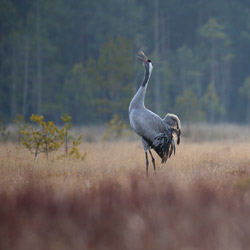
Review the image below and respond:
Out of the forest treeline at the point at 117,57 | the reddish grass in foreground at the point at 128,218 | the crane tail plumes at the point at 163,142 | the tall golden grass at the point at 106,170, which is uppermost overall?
the forest treeline at the point at 117,57

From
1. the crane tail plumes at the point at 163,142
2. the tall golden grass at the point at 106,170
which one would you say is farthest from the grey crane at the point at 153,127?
the tall golden grass at the point at 106,170

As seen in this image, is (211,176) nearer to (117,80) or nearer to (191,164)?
(191,164)

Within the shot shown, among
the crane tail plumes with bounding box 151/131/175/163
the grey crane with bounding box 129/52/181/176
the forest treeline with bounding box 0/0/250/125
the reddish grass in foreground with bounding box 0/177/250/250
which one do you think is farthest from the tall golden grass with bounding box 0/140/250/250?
the forest treeline with bounding box 0/0/250/125

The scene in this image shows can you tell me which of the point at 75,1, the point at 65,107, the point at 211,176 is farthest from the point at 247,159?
the point at 75,1

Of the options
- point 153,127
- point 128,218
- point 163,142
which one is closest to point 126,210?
point 128,218

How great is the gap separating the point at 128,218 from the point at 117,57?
20742 millimetres

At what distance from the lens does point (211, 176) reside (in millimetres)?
6848

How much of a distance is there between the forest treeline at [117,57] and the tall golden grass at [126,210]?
18357 millimetres

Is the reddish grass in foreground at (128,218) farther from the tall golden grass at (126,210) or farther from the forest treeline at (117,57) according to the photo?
the forest treeline at (117,57)

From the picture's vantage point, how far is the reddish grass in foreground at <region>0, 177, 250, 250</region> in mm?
3811

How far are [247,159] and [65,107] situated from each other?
25.3m

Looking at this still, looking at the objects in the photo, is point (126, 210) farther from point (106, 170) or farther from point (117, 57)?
point (117, 57)

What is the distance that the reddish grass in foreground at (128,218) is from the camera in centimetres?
381

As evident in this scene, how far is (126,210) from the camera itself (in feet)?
15.5
